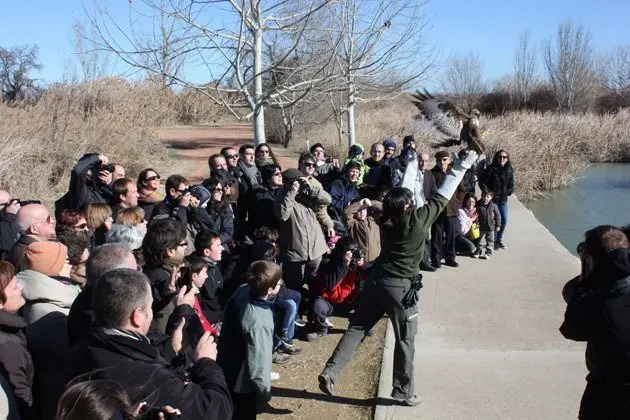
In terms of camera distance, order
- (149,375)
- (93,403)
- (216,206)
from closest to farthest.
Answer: (93,403)
(149,375)
(216,206)

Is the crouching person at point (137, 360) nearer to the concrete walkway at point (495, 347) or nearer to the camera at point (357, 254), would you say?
the concrete walkway at point (495, 347)

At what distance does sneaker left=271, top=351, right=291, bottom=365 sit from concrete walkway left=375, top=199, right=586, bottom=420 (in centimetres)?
87

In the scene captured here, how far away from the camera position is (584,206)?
17.4 m

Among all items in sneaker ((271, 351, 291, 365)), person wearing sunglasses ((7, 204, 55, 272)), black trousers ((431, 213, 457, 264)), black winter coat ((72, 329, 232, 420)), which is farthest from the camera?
black trousers ((431, 213, 457, 264))

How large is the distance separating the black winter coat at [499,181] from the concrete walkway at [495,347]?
38.2 inches

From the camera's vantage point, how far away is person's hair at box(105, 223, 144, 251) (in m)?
4.42

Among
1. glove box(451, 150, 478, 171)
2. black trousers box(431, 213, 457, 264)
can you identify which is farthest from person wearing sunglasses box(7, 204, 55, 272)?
black trousers box(431, 213, 457, 264)

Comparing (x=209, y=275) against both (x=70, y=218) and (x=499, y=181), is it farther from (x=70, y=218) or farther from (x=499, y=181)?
(x=499, y=181)

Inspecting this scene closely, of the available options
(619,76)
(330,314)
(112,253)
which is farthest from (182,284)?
(619,76)

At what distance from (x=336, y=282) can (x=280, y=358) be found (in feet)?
3.66

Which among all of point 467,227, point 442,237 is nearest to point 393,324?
point 442,237

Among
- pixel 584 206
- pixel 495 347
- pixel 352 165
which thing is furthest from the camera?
pixel 584 206

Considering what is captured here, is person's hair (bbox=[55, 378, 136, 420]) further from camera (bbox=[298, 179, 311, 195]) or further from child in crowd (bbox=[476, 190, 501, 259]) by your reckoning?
child in crowd (bbox=[476, 190, 501, 259])

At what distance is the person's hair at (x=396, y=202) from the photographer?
445 cm
